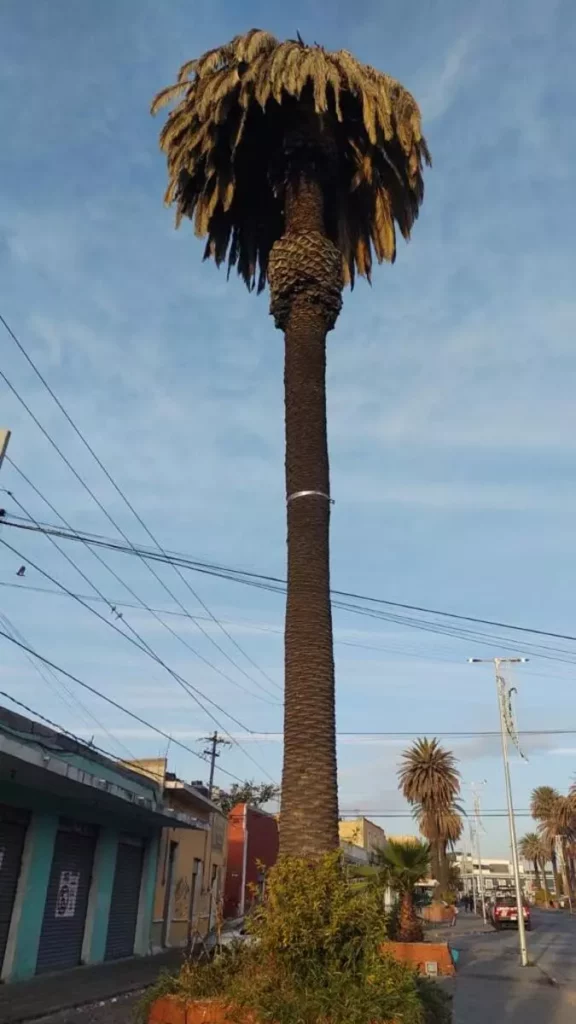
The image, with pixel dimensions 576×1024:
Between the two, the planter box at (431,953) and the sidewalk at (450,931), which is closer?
the planter box at (431,953)

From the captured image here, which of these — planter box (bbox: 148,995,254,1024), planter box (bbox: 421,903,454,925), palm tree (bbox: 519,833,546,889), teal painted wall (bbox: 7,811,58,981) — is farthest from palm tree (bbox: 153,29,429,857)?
palm tree (bbox: 519,833,546,889)

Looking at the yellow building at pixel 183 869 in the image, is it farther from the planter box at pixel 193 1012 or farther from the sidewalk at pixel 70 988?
the planter box at pixel 193 1012

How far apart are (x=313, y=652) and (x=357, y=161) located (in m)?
8.03

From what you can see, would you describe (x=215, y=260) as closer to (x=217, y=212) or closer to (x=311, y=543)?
(x=217, y=212)

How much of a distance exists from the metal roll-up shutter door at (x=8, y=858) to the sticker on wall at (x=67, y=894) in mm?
2095

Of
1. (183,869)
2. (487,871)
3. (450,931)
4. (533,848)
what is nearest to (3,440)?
(183,869)

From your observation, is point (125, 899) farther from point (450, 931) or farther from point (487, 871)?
point (487, 871)

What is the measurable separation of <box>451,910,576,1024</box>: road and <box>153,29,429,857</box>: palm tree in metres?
8.64

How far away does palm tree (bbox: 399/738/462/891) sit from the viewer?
2169 inches

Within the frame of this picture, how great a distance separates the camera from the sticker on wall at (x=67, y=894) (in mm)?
17172

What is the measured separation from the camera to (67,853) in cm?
1778

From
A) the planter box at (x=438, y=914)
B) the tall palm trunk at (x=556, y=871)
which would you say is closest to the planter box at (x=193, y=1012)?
the planter box at (x=438, y=914)

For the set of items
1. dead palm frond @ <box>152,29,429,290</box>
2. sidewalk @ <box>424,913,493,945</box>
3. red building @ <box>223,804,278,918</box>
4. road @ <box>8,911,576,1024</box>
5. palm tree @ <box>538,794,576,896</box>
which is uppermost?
dead palm frond @ <box>152,29,429,290</box>

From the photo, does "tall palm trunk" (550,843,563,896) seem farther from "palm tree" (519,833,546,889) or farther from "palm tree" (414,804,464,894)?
"palm tree" (414,804,464,894)
